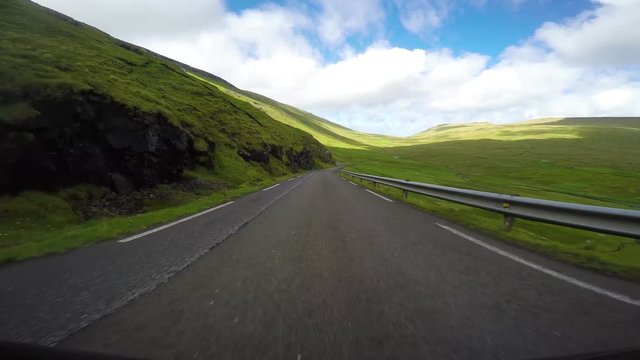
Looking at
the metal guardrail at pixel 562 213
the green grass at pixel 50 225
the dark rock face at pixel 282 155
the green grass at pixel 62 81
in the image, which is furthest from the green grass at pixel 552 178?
the green grass at pixel 62 81

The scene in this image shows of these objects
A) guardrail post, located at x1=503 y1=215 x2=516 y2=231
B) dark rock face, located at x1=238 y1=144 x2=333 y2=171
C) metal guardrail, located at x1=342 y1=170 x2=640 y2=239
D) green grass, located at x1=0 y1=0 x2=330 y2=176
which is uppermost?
green grass, located at x1=0 y1=0 x2=330 y2=176

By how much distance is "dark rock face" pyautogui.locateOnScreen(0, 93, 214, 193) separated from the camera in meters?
13.7

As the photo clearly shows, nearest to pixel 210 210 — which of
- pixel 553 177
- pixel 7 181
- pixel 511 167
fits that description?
pixel 7 181

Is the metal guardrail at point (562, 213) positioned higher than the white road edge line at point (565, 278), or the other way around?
the metal guardrail at point (562, 213)

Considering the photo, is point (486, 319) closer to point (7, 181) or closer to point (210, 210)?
point (210, 210)

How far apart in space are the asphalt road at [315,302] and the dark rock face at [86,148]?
9179 mm

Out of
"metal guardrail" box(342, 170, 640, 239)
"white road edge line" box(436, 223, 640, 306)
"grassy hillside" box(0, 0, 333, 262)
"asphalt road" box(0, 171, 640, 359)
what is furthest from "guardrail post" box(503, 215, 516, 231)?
"grassy hillside" box(0, 0, 333, 262)

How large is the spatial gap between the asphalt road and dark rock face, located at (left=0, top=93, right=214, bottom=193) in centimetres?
918

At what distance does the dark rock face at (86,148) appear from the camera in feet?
45.0

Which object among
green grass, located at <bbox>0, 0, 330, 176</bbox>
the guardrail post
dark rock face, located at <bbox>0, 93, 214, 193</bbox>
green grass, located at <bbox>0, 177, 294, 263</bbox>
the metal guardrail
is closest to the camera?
the metal guardrail

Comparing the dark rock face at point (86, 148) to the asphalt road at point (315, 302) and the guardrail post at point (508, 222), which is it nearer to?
the asphalt road at point (315, 302)

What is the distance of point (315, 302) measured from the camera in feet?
13.2

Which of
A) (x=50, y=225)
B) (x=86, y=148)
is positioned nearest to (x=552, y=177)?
(x=86, y=148)

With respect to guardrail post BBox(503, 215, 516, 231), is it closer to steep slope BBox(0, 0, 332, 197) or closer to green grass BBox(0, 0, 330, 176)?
steep slope BBox(0, 0, 332, 197)
